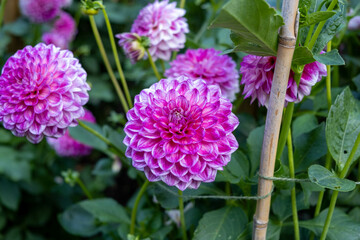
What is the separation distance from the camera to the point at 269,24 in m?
0.63

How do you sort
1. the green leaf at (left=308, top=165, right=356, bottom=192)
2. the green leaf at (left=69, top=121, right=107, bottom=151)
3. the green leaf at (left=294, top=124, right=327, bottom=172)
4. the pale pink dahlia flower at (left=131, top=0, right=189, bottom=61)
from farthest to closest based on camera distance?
1. the green leaf at (left=69, top=121, right=107, bottom=151)
2. the pale pink dahlia flower at (left=131, top=0, right=189, bottom=61)
3. the green leaf at (left=294, top=124, right=327, bottom=172)
4. the green leaf at (left=308, top=165, right=356, bottom=192)

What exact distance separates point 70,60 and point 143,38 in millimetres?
191

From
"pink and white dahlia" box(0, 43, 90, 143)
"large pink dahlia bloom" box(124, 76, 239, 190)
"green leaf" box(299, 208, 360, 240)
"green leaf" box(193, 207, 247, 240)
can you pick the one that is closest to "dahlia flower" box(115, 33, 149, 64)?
"pink and white dahlia" box(0, 43, 90, 143)

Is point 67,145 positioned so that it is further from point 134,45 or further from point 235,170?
point 235,170

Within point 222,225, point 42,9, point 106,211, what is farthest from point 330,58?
point 42,9

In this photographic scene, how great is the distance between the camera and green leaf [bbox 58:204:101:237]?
129 cm

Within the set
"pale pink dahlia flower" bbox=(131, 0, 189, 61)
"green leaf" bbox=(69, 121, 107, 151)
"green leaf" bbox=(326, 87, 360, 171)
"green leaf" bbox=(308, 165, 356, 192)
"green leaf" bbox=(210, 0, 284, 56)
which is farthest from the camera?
"green leaf" bbox=(69, 121, 107, 151)

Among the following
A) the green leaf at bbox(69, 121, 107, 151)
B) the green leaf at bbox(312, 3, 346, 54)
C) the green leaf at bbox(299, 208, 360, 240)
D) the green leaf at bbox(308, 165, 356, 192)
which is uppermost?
the green leaf at bbox(312, 3, 346, 54)

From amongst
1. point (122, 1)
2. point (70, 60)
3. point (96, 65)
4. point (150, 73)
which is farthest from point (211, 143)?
point (122, 1)

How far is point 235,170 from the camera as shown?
2.91ft

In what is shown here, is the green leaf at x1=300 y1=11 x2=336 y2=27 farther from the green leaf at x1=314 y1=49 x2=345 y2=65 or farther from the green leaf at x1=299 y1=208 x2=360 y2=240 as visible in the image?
the green leaf at x1=299 y1=208 x2=360 y2=240

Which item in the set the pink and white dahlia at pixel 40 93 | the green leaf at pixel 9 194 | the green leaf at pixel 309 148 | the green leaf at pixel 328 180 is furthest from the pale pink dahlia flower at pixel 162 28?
the green leaf at pixel 9 194

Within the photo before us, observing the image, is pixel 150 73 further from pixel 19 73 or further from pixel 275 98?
pixel 275 98

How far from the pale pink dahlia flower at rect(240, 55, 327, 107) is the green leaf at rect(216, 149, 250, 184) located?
0.18 metres
